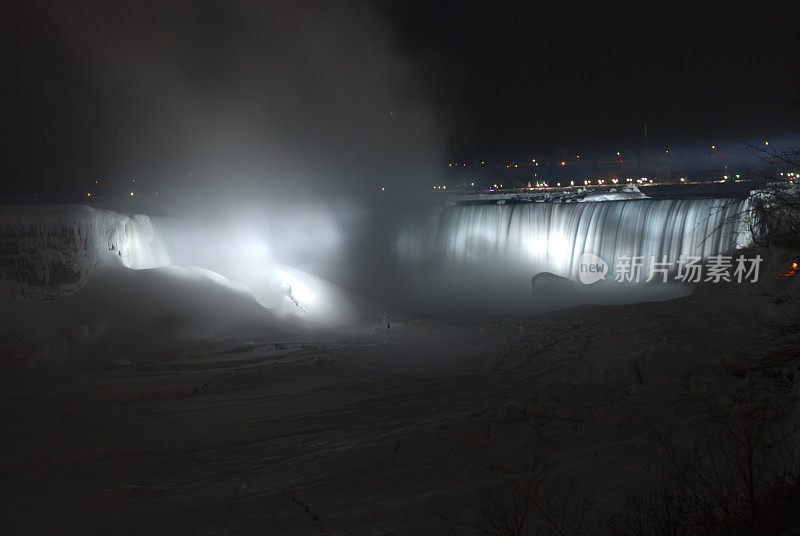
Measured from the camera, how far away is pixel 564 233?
83.0 feet

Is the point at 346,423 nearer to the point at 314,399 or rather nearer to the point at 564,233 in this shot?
the point at 314,399

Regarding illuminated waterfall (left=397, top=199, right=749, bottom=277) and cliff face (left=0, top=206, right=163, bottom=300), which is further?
illuminated waterfall (left=397, top=199, right=749, bottom=277)

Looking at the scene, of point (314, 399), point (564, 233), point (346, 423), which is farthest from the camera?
point (564, 233)

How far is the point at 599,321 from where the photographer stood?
14641 millimetres

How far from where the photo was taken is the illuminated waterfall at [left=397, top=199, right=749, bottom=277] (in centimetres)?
2170

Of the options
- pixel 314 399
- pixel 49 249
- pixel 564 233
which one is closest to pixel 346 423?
pixel 314 399

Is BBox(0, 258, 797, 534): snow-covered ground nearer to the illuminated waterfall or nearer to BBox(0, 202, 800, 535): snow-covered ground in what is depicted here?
BBox(0, 202, 800, 535): snow-covered ground

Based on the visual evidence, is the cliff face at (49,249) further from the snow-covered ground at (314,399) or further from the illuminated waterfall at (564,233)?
the illuminated waterfall at (564,233)

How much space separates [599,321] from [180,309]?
34.0 ft

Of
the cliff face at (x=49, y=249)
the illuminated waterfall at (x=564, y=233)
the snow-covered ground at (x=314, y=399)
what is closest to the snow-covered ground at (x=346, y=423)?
the snow-covered ground at (x=314, y=399)

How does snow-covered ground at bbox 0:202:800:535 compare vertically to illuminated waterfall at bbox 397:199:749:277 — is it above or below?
below

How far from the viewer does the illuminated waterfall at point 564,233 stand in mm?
21703

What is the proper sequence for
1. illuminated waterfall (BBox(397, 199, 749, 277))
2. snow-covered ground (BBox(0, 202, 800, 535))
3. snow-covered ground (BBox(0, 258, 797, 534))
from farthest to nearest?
illuminated waterfall (BBox(397, 199, 749, 277)) → snow-covered ground (BBox(0, 202, 800, 535)) → snow-covered ground (BBox(0, 258, 797, 534))

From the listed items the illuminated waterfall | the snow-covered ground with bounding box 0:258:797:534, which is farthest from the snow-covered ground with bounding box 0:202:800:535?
the illuminated waterfall
